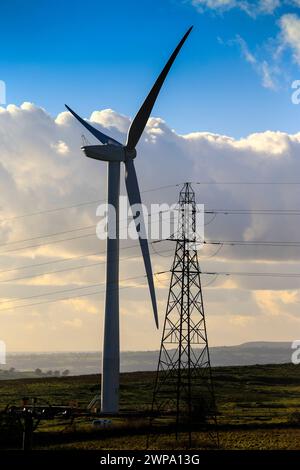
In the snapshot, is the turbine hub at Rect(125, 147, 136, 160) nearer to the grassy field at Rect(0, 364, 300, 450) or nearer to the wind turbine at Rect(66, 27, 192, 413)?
the wind turbine at Rect(66, 27, 192, 413)

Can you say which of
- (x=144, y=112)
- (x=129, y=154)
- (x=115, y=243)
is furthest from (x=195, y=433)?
(x=144, y=112)

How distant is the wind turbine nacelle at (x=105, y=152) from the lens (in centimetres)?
9025

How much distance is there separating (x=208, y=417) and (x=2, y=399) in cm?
5110

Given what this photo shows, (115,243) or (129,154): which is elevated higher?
(129,154)

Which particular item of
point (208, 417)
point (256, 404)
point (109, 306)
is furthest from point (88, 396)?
point (109, 306)

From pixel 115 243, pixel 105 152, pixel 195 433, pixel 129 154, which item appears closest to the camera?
pixel 195 433

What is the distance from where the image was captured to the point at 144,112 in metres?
87.6

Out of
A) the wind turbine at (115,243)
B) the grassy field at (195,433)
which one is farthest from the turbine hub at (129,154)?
the grassy field at (195,433)

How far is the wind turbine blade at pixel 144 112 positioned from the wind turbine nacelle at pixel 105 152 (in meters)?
1.65

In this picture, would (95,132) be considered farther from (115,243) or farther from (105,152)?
(115,243)

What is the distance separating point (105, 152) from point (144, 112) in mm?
6859

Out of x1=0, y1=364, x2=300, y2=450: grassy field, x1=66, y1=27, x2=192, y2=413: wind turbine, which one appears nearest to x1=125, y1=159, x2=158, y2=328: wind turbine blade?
x1=66, y1=27, x2=192, y2=413: wind turbine
